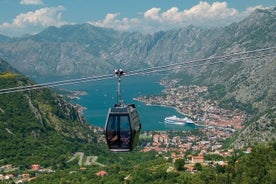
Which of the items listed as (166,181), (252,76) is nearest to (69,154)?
(166,181)

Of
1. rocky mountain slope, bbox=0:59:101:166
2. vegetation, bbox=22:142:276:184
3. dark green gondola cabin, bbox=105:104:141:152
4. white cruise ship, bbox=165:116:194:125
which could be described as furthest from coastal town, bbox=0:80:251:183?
dark green gondola cabin, bbox=105:104:141:152

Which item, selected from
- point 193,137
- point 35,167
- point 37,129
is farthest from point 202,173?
point 193,137

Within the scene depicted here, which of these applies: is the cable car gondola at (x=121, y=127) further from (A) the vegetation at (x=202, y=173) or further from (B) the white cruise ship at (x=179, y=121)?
(B) the white cruise ship at (x=179, y=121)

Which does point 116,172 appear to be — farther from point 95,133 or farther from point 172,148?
point 95,133

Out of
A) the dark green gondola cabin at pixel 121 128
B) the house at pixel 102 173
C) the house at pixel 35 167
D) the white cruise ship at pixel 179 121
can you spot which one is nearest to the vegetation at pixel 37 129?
the house at pixel 35 167

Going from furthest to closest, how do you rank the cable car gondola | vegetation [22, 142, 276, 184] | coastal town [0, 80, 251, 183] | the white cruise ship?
the white cruise ship
coastal town [0, 80, 251, 183]
vegetation [22, 142, 276, 184]
the cable car gondola

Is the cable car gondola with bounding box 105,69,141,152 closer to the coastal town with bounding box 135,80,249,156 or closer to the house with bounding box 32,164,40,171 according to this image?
the coastal town with bounding box 135,80,249,156

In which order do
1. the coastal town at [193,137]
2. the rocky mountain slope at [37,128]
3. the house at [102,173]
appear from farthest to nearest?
1. the rocky mountain slope at [37,128]
2. the coastal town at [193,137]
3. the house at [102,173]

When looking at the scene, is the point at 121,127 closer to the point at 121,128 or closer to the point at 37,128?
the point at 121,128
